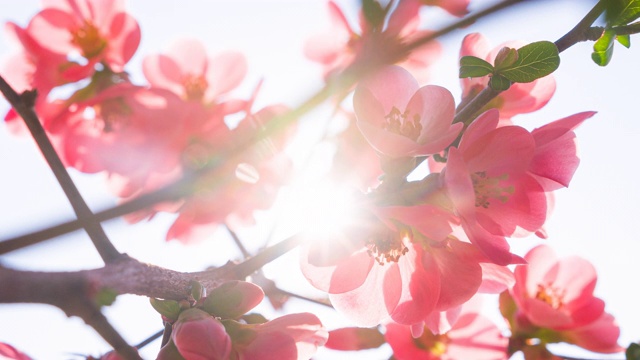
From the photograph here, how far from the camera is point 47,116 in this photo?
0.98m

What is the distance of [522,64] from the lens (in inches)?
24.8

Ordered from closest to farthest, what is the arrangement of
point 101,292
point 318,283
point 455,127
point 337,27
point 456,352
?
point 101,292 → point 455,127 → point 318,283 → point 456,352 → point 337,27

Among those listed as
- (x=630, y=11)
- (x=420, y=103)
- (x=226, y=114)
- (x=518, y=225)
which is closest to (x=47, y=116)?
(x=226, y=114)

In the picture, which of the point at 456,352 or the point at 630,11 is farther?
the point at 456,352

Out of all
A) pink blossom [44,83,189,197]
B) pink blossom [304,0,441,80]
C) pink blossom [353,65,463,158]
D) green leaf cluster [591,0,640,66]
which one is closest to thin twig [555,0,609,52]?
green leaf cluster [591,0,640,66]

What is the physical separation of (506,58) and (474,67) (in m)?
0.04

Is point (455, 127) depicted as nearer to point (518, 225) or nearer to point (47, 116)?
point (518, 225)

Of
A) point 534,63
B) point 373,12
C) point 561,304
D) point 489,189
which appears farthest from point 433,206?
point 561,304

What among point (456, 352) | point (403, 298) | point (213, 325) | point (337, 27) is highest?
point (337, 27)

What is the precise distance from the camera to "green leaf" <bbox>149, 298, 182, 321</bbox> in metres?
0.59

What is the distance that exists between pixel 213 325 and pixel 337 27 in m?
0.82

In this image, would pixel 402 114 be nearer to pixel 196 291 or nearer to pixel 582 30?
pixel 582 30

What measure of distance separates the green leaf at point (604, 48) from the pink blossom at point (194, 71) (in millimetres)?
738

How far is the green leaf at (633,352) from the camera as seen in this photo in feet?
2.84
